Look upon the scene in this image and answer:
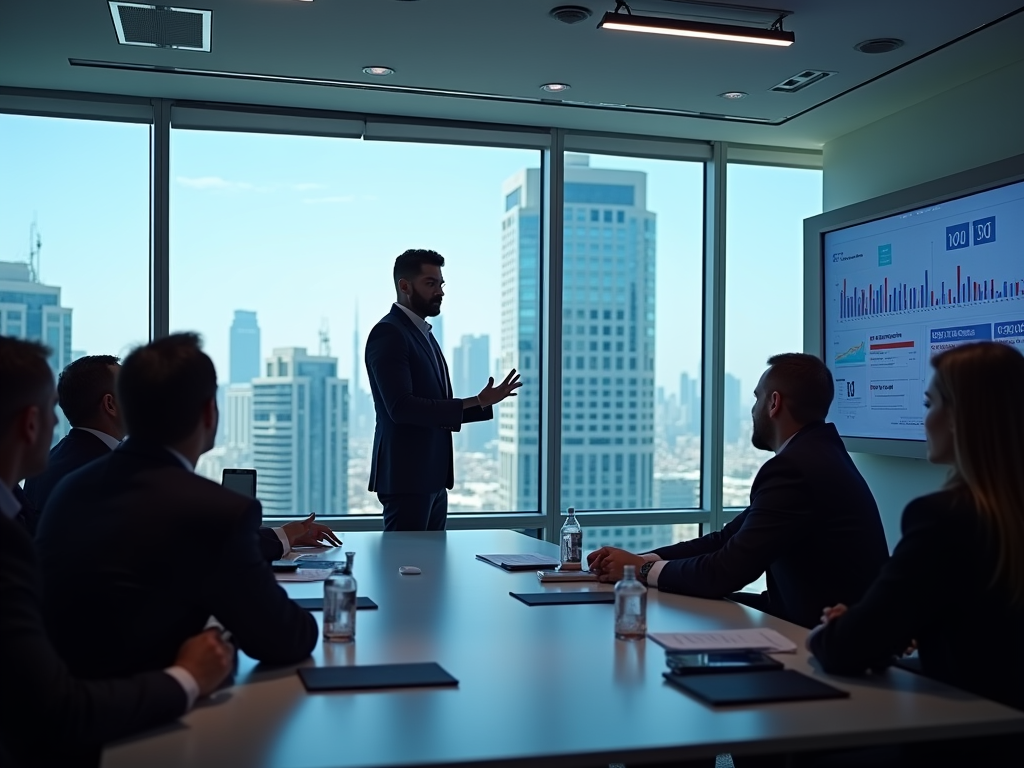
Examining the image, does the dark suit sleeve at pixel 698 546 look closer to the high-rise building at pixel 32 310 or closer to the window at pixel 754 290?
the window at pixel 754 290

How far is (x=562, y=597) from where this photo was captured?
2721mm

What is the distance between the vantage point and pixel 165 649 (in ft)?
5.95

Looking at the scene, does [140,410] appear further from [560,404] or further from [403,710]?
[560,404]

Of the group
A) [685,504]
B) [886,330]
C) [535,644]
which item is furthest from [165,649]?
[685,504]

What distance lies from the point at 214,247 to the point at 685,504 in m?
3.47

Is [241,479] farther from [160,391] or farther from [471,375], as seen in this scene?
[471,375]

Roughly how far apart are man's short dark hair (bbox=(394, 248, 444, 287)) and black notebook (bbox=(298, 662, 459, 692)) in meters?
3.15

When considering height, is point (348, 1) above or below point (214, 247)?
above

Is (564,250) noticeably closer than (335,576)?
No

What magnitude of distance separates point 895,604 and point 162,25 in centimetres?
415

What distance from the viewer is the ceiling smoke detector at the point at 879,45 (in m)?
4.78

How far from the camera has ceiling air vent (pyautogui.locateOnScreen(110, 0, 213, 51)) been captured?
453cm

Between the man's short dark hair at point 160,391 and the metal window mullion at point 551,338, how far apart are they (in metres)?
4.75

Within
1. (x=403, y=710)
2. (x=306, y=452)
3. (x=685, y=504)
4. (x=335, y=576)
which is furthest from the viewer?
(x=685, y=504)
